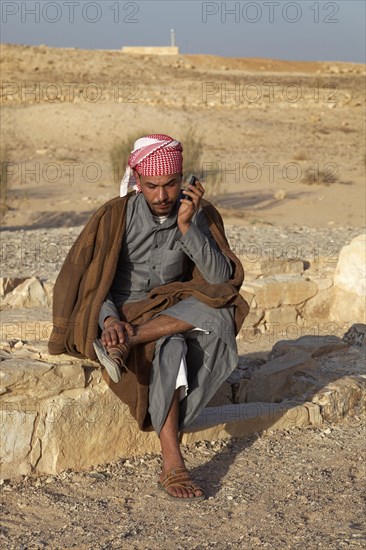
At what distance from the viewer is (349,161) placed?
21531 mm

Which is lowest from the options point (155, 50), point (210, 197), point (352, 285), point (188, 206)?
point (210, 197)

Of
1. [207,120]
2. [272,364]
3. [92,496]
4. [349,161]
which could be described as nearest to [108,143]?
[207,120]

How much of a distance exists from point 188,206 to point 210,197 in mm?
11916

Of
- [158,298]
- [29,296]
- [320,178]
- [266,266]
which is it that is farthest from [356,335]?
[320,178]

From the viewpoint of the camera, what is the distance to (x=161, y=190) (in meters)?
4.29

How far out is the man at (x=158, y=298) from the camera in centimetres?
413

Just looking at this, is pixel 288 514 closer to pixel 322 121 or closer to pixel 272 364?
pixel 272 364

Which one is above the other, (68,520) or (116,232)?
(116,232)

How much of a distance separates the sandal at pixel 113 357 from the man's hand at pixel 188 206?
0.65 m

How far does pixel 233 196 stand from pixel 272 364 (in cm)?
1160

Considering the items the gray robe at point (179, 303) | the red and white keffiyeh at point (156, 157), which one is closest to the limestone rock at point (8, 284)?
the gray robe at point (179, 303)

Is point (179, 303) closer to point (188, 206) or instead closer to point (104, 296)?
point (104, 296)

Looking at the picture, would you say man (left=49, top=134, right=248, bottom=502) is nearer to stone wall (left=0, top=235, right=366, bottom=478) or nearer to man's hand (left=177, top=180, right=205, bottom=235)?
man's hand (left=177, top=180, right=205, bottom=235)

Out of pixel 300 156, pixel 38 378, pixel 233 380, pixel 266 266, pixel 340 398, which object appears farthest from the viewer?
pixel 300 156
